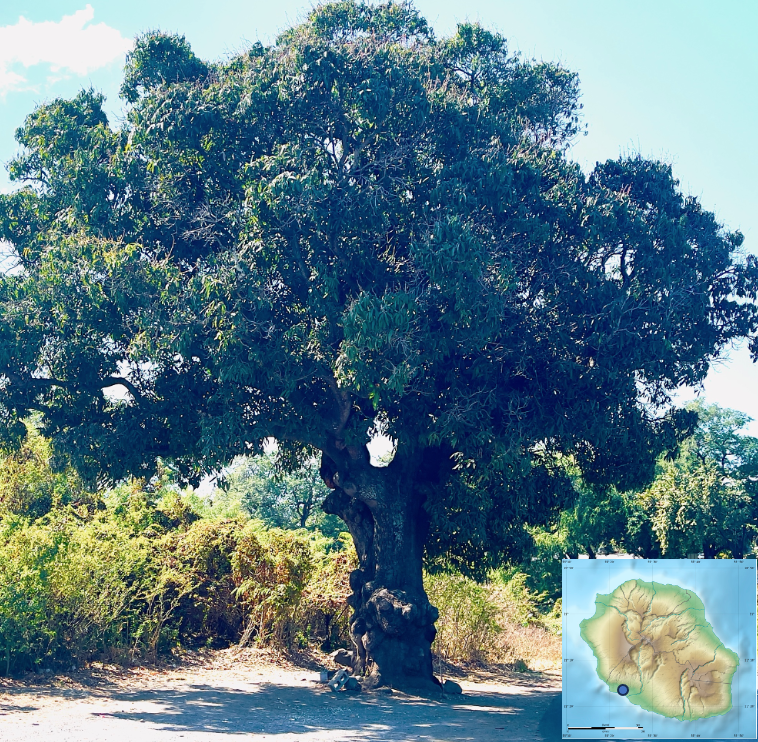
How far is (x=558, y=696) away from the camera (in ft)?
46.2

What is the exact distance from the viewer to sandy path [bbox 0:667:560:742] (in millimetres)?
9688

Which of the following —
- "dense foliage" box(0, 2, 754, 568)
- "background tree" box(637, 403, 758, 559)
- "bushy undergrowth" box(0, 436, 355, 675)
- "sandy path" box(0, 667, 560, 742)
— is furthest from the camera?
"background tree" box(637, 403, 758, 559)

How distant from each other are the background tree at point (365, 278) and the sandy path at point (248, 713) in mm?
1329

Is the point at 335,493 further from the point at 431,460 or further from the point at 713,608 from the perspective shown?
the point at 713,608

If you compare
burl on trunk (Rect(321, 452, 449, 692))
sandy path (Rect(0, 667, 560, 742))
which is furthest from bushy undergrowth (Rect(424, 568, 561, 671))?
burl on trunk (Rect(321, 452, 449, 692))

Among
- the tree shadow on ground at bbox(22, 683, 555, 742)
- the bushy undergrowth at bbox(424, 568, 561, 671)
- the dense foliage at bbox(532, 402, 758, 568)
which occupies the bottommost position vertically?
the tree shadow on ground at bbox(22, 683, 555, 742)

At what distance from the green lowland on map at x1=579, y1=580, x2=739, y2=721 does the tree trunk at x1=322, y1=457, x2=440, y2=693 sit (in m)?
5.63

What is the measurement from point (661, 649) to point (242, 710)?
6129 mm

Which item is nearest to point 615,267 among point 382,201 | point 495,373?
point 495,373

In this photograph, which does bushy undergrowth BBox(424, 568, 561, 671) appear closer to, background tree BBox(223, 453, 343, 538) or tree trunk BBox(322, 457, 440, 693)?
tree trunk BBox(322, 457, 440, 693)

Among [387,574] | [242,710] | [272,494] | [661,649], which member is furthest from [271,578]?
[272,494]

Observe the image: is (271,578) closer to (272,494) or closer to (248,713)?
(248,713)

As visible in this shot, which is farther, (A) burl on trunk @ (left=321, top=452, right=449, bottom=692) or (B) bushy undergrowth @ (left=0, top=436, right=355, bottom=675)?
(A) burl on trunk @ (left=321, top=452, right=449, bottom=692)

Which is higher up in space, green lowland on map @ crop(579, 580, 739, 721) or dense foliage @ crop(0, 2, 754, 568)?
dense foliage @ crop(0, 2, 754, 568)
